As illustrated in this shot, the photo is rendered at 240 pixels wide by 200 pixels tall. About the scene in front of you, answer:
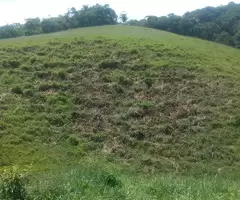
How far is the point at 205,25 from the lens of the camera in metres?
67.8

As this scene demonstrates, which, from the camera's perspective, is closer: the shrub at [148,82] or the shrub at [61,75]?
the shrub at [148,82]

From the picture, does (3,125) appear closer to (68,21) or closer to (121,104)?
(121,104)

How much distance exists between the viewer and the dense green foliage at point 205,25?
64188 mm

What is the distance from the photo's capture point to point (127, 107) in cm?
2916

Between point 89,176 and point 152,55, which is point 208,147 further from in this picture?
point 152,55

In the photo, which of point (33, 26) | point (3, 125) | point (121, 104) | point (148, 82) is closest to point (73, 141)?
point (3, 125)

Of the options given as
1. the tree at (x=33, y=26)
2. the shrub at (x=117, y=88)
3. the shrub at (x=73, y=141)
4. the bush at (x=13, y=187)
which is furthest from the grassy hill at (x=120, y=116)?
the tree at (x=33, y=26)

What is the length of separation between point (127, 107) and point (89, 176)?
17332 mm

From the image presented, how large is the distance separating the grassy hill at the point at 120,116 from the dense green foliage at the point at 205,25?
22407 millimetres

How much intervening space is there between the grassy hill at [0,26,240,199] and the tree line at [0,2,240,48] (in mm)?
22258

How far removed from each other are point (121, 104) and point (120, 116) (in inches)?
77.0

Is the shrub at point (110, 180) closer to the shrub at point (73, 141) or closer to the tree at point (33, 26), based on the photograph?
the shrub at point (73, 141)

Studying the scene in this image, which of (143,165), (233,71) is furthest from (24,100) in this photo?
(233,71)

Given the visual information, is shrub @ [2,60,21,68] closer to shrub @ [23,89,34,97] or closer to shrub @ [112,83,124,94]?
shrub @ [23,89,34,97]
